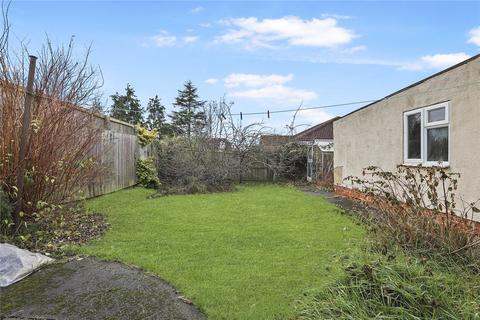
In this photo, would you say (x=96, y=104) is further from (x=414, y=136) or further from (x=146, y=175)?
(x=146, y=175)

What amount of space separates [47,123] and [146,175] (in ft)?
29.2

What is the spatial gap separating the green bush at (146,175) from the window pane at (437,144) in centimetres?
1024

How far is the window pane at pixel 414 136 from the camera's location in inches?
311

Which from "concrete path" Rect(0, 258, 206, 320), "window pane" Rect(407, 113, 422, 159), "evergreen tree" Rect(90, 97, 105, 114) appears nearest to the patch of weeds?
"concrete path" Rect(0, 258, 206, 320)

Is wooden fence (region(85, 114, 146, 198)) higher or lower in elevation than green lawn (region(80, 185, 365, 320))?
higher

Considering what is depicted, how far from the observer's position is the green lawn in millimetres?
3670

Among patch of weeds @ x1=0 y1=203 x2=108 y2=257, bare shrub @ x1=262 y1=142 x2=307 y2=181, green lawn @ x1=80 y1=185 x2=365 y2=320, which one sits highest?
bare shrub @ x1=262 y1=142 x2=307 y2=181

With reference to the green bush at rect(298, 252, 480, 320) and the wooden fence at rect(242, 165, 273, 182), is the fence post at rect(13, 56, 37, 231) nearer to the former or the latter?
the green bush at rect(298, 252, 480, 320)

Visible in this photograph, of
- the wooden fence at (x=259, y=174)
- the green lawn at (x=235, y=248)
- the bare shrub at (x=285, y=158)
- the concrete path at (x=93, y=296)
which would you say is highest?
the bare shrub at (x=285, y=158)

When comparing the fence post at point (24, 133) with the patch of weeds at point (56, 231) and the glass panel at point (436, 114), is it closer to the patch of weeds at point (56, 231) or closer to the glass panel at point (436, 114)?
the patch of weeds at point (56, 231)

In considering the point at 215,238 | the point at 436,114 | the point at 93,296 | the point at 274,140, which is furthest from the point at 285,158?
the point at 93,296

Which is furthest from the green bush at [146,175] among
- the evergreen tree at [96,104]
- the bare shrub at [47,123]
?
the bare shrub at [47,123]

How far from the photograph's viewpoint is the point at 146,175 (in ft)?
48.2

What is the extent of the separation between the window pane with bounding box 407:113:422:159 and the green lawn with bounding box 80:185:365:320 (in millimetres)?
2008
